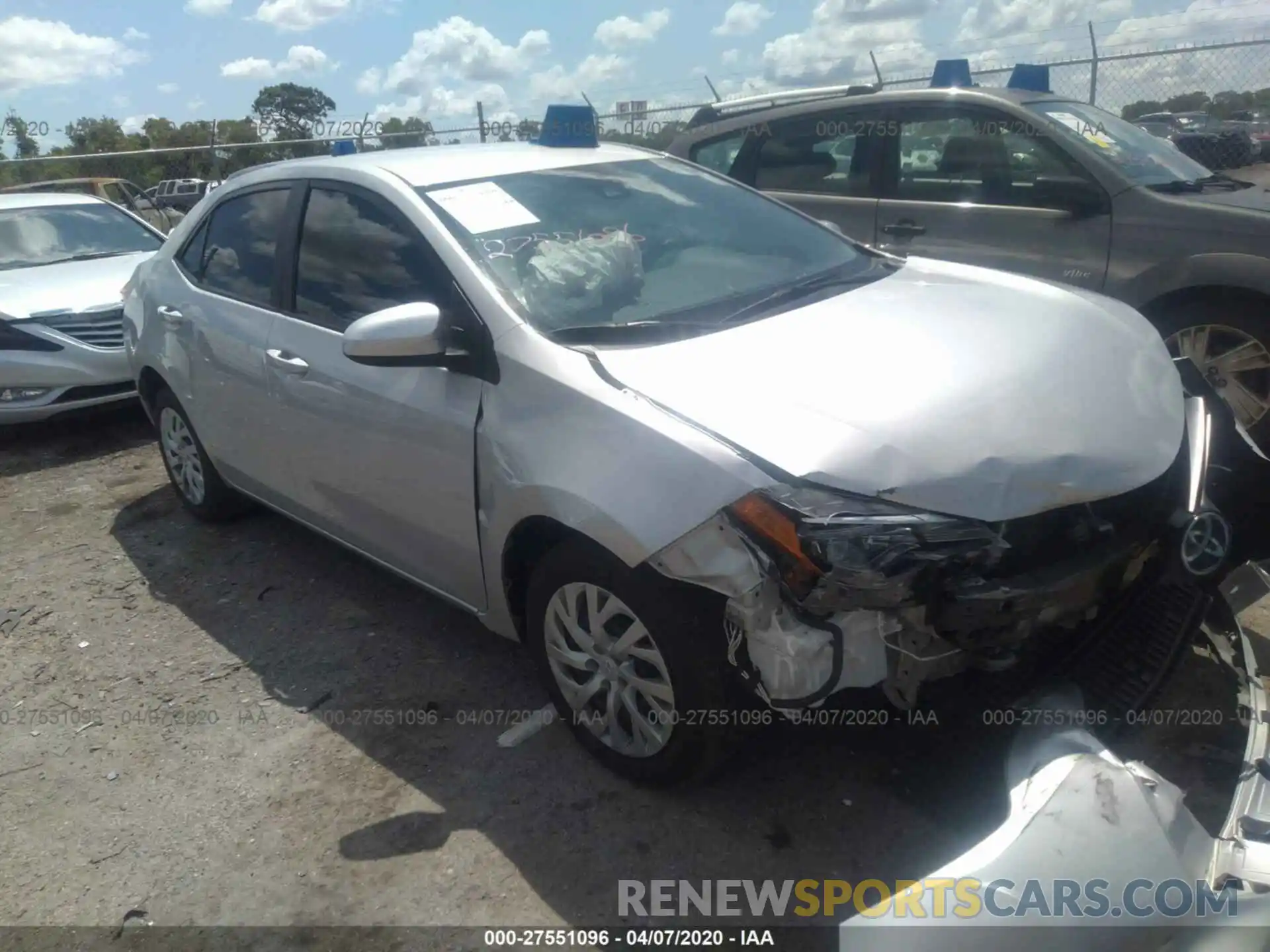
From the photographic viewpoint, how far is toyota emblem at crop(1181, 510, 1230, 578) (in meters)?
2.51

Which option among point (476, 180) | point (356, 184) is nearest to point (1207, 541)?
point (476, 180)

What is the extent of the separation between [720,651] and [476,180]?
6.15 feet

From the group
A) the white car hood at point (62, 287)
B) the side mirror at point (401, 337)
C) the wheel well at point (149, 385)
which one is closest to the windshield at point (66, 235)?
the white car hood at point (62, 287)

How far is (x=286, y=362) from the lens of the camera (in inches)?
144

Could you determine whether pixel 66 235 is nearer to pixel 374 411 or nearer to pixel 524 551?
pixel 374 411

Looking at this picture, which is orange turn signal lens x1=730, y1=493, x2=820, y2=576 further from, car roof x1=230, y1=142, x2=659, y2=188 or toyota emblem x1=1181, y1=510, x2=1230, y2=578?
car roof x1=230, y1=142, x2=659, y2=188

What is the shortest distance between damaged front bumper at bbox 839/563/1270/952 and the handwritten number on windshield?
2075 mm

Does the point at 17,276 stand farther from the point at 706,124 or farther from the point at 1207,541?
the point at 1207,541

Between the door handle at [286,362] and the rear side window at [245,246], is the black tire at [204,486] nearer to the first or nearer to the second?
the rear side window at [245,246]

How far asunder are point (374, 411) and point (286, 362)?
58cm

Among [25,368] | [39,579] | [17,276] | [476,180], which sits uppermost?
[476,180]

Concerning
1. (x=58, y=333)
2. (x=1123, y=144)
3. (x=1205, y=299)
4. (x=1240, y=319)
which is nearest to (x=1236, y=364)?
(x=1240, y=319)

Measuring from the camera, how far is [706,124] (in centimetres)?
675

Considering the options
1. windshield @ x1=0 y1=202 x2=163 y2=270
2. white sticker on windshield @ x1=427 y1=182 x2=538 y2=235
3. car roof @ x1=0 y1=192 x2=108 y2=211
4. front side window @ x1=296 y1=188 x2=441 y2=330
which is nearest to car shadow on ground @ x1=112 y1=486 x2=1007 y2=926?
front side window @ x1=296 y1=188 x2=441 y2=330
